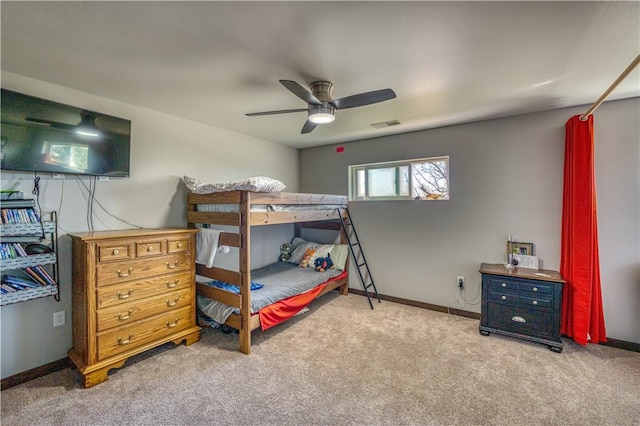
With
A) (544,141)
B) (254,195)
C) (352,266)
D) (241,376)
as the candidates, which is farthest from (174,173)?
(544,141)

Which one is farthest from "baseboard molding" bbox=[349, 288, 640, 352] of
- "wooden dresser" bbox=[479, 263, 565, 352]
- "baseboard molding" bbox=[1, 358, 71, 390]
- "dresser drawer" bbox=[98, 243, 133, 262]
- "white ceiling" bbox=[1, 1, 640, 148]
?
"baseboard molding" bbox=[1, 358, 71, 390]

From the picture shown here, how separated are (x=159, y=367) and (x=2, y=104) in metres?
2.31

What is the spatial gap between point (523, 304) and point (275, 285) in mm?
2592

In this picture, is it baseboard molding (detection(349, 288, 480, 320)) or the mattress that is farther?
baseboard molding (detection(349, 288, 480, 320))

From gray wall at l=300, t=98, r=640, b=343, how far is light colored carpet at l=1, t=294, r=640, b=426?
778 mm

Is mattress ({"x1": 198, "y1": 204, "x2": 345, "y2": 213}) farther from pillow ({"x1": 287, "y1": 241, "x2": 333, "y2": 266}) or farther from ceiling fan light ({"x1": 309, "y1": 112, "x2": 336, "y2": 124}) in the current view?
ceiling fan light ({"x1": 309, "y1": 112, "x2": 336, "y2": 124})

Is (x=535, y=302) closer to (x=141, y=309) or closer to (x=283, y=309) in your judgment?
(x=283, y=309)

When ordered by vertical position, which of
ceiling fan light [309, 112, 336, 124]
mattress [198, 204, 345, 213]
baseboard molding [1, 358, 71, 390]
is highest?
ceiling fan light [309, 112, 336, 124]

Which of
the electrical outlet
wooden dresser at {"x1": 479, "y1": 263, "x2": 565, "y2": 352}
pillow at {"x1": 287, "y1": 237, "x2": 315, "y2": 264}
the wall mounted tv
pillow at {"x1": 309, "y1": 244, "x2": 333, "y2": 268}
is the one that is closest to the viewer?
the wall mounted tv

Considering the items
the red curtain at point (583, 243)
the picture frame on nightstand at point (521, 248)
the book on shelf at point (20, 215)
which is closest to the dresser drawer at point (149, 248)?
the book on shelf at point (20, 215)

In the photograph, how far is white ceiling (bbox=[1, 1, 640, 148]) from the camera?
1.44 m

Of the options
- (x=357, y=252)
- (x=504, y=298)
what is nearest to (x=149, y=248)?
(x=357, y=252)

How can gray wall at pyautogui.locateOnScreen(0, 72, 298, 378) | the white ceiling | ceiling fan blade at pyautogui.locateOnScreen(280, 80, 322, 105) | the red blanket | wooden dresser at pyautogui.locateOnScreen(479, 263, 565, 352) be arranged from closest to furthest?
the white ceiling < ceiling fan blade at pyautogui.locateOnScreen(280, 80, 322, 105) < gray wall at pyautogui.locateOnScreen(0, 72, 298, 378) < wooden dresser at pyautogui.locateOnScreen(479, 263, 565, 352) < the red blanket

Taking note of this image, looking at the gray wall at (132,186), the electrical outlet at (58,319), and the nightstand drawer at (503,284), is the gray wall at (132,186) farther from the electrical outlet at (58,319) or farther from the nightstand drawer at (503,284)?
the nightstand drawer at (503,284)
